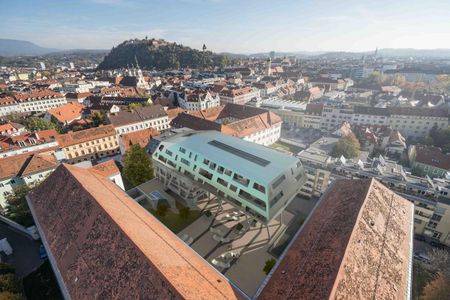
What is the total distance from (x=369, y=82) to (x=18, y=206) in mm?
180702

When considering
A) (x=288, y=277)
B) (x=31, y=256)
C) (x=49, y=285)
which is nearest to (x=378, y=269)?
(x=288, y=277)

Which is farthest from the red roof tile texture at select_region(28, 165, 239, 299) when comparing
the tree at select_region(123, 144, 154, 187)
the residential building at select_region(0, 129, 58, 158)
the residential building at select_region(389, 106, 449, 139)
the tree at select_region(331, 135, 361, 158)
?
the residential building at select_region(389, 106, 449, 139)

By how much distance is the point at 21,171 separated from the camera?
4075 cm

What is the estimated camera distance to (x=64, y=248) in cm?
2244

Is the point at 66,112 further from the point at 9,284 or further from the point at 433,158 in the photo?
the point at 433,158

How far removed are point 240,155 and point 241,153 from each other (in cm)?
59

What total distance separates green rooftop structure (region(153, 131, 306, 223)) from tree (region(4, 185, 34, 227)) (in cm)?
2115

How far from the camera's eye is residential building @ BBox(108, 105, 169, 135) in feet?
224

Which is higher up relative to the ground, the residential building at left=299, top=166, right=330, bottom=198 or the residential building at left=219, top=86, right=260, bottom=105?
the residential building at left=219, top=86, right=260, bottom=105

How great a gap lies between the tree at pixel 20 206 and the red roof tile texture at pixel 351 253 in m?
38.8

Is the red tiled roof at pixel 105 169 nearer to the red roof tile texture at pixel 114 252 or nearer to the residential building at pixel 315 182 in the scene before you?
the red roof tile texture at pixel 114 252

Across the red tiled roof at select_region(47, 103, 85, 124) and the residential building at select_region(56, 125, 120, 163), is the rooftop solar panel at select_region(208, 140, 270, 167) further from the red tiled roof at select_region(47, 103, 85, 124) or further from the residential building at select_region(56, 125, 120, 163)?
the red tiled roof at select_region(47, 103, 85, 124)

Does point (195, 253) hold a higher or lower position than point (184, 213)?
higher

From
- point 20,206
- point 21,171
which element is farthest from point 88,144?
point 20,206
